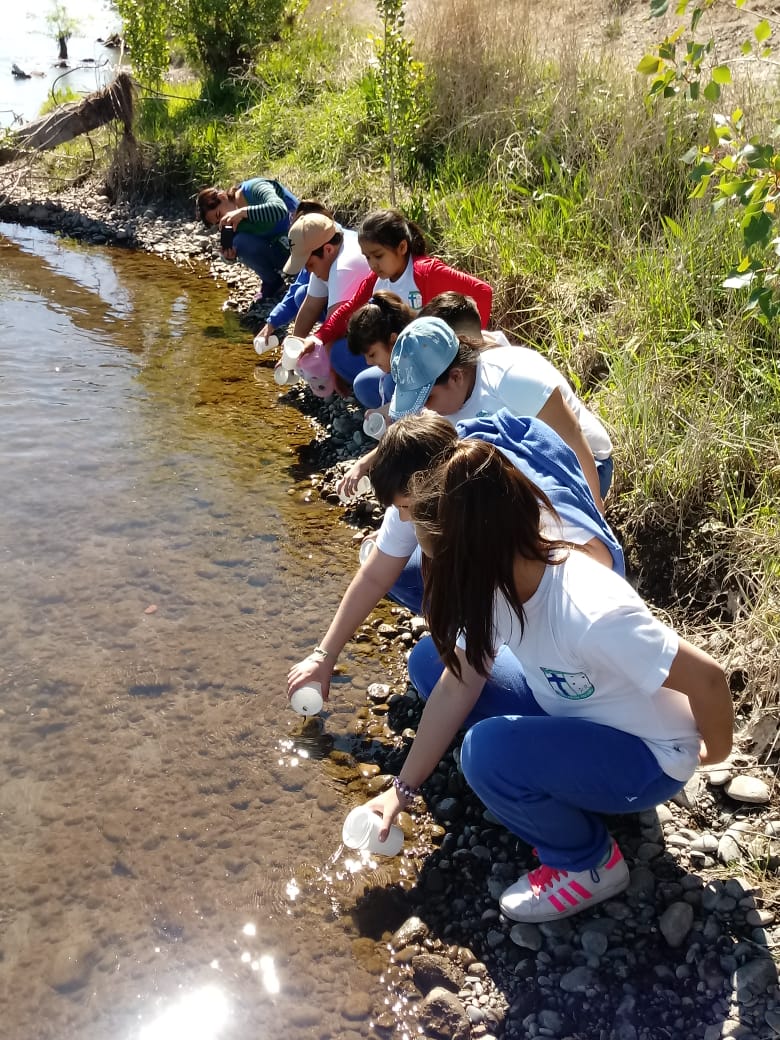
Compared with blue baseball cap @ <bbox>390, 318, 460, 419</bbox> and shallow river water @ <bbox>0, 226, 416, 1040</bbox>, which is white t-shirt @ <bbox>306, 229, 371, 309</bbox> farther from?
blue baseball cap @ <bbox>390, 318, 460, 419</bbox>

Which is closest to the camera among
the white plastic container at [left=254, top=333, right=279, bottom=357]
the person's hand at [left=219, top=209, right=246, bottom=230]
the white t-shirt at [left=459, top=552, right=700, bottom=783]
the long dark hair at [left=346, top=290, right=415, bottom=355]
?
the white t-shirt at [left=459, top=552, right=700, bottom=783]

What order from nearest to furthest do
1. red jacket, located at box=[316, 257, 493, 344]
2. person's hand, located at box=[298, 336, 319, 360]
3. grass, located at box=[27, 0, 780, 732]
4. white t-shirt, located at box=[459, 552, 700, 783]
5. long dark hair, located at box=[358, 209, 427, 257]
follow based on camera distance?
1. white t-shirt, located at box=[459, 552, 700, 783]
2. grass, located at box=[27, 0, 780, 732]
3. long dark hair, located at box=[358, 209, 427, 257]
4. red jacket, located at box=[316, 257, 493, 344]
5. person's hand, located at box=[298, 336, 319, 360]

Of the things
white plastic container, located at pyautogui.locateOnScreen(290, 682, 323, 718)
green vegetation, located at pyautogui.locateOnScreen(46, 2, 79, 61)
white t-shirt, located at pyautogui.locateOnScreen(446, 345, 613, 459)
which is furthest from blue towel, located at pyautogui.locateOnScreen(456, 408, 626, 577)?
green vegetation, located at pyautogui.locateOnScreen(46, 2, 79, 61)

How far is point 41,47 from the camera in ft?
74.4

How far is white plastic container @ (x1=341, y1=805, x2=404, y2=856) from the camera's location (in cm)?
207

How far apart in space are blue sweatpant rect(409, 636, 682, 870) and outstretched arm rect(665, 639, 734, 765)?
0.14 m

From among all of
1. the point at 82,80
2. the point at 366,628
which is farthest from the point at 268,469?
the point at 82,80

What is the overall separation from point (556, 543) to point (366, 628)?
1.47 metres

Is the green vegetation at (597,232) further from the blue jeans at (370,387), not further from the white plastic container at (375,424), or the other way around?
the white plastic container at (375,424)

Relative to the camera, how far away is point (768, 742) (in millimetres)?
2318

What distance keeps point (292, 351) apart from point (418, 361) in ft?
6.87

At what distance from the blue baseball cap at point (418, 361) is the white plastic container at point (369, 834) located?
1.05 metres

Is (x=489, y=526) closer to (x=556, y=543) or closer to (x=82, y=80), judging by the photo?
(x=556, y=543)

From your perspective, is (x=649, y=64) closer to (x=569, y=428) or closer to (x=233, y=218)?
(x=569, y=428)
